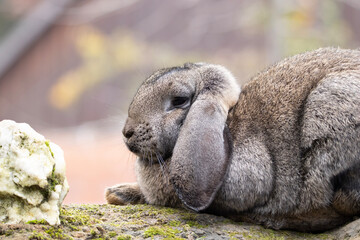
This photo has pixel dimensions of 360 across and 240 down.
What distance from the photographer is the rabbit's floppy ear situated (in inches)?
195

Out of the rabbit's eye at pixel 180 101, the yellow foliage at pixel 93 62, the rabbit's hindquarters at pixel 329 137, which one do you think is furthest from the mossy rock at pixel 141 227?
the yellow foliage at pixel 93 62

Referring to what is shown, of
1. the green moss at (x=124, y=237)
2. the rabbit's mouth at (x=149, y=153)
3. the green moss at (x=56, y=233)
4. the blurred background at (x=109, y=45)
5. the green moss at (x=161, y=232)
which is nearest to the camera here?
the green moss at (x=56, y=233)

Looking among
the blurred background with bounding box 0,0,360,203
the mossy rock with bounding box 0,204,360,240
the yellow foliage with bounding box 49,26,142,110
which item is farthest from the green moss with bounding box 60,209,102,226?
Answer: the yellow foliage with bounding box 49,26,142,110

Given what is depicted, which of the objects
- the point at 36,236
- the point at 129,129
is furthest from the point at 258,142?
the point at 36,236

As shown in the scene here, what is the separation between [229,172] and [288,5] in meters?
10.1

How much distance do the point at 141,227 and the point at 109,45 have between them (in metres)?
14.7

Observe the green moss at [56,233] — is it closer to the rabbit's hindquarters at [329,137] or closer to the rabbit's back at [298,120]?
the rabbit's back at [298,120]

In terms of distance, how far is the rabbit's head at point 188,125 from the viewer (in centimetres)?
496

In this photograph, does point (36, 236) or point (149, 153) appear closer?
point (36, 236)

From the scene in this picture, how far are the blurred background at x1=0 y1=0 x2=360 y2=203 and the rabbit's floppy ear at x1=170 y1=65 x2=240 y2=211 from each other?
1024 cm

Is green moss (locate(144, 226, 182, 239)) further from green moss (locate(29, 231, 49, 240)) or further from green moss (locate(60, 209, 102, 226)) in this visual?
green moss (locate(29, 231, 49, 240))

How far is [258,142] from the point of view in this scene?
17.7 ft

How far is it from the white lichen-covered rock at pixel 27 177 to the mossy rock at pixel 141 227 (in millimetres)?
116

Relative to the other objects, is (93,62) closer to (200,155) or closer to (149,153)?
(149,153)
